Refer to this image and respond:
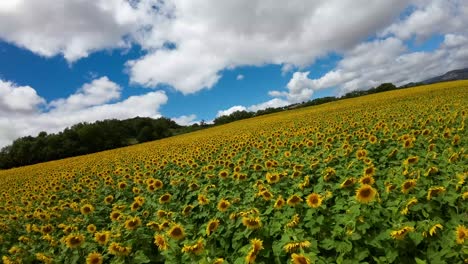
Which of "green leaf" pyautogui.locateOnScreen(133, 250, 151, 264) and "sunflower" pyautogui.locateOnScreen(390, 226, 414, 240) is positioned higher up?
"sunflower" pyautogui.locateOnScreen(390, 226, 414, 240)

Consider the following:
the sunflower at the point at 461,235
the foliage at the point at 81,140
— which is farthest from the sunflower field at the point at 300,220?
the foliage at the point at 81,140

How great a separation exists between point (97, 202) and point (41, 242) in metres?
3.31

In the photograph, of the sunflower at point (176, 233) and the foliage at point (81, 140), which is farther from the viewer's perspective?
the foliage at point (81, 140)

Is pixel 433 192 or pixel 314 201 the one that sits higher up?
pixel 314 201

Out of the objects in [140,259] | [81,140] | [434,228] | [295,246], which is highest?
[81,140]

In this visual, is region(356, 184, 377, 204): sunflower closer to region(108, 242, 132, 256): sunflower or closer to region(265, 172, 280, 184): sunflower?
region(265, 172, 280, 184): sunflower

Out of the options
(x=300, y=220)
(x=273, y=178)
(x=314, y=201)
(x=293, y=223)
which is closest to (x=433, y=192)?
Answer: (x=314, y=201)

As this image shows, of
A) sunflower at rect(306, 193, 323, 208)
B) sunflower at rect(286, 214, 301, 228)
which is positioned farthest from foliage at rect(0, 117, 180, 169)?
sunflower at rect(286, 214, 301, 228)

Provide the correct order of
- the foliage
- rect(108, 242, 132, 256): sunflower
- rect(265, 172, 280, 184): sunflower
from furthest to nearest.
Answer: the foliage < rect(265, 172, 280, 184): sunflower < rect(108, 242, 132, 256): sunflower

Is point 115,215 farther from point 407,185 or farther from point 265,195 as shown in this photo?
point 407,185

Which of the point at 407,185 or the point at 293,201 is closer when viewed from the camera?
the point at 407,185

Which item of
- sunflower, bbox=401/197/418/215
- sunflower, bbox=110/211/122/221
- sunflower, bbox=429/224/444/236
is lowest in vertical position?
sunflower, bbox=429/224/444/236

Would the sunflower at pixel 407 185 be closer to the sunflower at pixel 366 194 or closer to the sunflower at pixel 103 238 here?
the sunflower at pixel 366 194

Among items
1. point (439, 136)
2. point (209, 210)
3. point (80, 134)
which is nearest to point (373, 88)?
point (80, 134)
